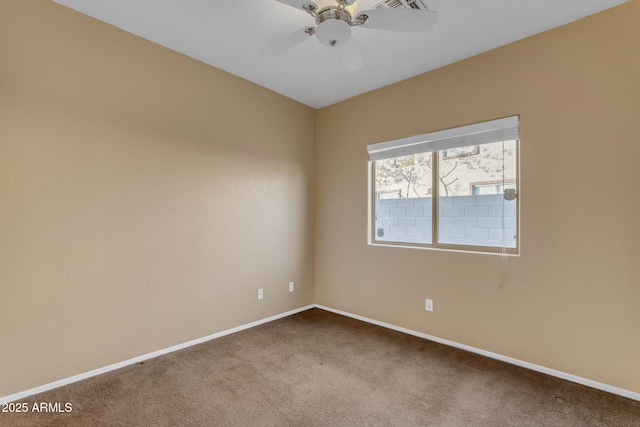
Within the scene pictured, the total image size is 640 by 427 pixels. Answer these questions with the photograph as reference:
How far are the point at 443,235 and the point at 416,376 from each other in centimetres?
132

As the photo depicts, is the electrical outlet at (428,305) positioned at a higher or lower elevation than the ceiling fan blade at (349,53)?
lower

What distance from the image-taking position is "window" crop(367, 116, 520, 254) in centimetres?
247

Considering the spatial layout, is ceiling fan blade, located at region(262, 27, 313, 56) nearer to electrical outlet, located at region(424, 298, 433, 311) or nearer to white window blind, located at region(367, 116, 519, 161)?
white window blind, located at region(367, 116, 519, 161)

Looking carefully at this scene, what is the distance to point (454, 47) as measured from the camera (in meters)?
2.47

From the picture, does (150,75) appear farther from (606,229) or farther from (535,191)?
(606,229)

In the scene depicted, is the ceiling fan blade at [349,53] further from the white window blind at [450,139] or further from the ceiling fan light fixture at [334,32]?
the white window blind at [450,139]

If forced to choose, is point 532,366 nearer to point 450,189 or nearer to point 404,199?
point 450,189

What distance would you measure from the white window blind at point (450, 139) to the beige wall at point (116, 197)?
52.9 inches

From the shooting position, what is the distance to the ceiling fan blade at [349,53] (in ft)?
6.34

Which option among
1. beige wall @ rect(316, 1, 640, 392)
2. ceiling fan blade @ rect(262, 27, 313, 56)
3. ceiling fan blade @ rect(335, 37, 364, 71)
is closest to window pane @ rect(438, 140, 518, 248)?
beige wall @ rect(316, 1, 640, 392)

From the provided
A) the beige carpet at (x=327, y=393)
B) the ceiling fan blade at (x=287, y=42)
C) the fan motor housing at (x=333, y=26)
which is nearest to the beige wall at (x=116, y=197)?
the beige carpet at (x=327, y=393)

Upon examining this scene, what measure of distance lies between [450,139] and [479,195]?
0.59 metres

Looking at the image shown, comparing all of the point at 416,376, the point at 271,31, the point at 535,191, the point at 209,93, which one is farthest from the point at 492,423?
the point at 209,93

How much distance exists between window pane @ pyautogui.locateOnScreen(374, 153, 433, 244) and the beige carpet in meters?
1.14
